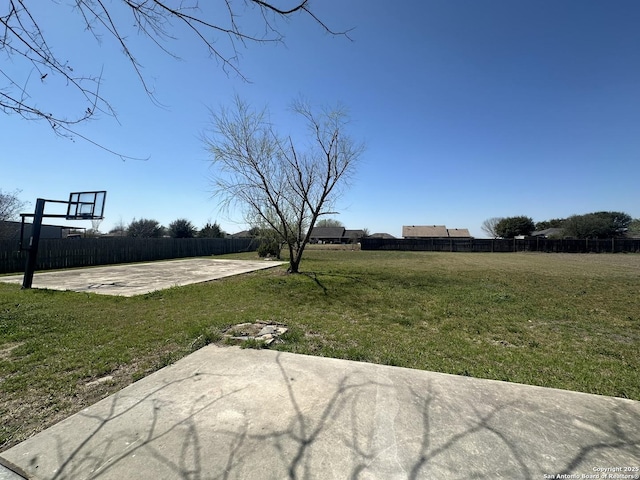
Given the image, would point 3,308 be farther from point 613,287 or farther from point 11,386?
point 613,287

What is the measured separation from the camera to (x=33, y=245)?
7207 mm

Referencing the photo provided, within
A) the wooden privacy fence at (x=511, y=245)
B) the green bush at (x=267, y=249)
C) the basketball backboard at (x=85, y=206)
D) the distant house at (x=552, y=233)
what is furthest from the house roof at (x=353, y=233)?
the basketball backboard at (x=85, y=206)

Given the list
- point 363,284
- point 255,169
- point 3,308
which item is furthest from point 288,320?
point 255,169

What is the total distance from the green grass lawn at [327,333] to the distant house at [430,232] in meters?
45.1

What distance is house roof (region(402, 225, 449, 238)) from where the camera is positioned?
5141cm

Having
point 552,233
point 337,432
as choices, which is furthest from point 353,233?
point 337,432

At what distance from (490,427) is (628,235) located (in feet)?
174

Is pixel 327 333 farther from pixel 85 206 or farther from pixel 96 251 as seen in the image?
pixel 96 251

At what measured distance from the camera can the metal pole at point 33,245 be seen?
23.3 ft

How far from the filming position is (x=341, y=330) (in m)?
4.10

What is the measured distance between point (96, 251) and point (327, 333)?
16.7 m

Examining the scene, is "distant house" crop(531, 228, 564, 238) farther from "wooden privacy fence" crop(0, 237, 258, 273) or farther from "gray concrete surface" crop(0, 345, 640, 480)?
"gray concrete surface" crop(0, 345, 640, 480)

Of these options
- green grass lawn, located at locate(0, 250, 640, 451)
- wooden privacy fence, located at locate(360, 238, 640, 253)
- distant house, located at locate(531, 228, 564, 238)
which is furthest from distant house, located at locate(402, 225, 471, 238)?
green grass lawn, located at locate(0, 250, 640, 451)

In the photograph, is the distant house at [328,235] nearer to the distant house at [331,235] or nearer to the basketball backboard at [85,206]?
the distant house at [331,235]
